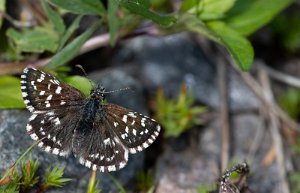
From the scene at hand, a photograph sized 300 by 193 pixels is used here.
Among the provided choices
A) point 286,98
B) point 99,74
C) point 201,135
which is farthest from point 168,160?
point 286,98

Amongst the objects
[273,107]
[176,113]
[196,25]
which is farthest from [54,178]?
[273,107]

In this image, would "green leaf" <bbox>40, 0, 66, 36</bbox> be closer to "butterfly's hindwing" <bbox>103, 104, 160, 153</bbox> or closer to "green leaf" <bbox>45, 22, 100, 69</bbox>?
"green leaf" <bbox>45, 22, 100, 69</bbox>

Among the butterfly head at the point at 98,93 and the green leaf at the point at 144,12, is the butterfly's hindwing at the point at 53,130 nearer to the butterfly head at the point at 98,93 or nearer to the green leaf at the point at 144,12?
the butterfly head at the point at 98,93

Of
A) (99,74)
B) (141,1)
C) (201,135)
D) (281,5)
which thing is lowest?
(201,135)

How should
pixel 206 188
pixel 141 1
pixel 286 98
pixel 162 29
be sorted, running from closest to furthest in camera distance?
pixel 141 1 → pixel 206 188 → pixel 162 29 → pixel 286 98

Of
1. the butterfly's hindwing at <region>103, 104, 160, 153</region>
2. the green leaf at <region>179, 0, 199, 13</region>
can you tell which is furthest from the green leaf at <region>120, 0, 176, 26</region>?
the butterfly's hindwing at <region>103, 104, 160, 153</region>

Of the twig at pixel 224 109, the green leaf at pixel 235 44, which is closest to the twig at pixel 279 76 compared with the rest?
the twig at pixel 224 109

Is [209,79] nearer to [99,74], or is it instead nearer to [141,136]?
[99,74]
